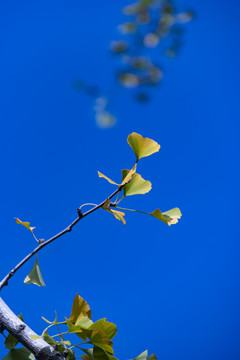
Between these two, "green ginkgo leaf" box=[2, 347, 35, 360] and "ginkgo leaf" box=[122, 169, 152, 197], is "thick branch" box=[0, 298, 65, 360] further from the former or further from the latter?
"ginkgo leaf" box=[122, 169, 152, 197]

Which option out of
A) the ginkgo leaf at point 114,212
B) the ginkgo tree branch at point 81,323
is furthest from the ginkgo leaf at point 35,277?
the ginkgo leaf at point 114,212

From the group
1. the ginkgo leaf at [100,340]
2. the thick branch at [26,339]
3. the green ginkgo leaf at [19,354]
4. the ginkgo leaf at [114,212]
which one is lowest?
the green ginkgo leaf at [19,354]

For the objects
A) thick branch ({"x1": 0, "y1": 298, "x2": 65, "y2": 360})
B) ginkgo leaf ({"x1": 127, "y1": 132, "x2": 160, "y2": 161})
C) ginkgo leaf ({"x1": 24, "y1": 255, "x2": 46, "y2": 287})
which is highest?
ginkgo leaf ({"x1": 127, "y1": 132, "x2": 160, "y2": 161})

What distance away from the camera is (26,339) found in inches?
10.8

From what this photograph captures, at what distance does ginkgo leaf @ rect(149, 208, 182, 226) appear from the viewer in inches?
11.7

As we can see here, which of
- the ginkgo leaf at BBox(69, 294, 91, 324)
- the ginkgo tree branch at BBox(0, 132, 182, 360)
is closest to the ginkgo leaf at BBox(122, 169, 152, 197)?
the ginkgo tree branch at BBox(0, 132, 182, 360)

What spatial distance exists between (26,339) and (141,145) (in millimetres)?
197

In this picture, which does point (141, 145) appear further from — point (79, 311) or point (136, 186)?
point (79, 311)

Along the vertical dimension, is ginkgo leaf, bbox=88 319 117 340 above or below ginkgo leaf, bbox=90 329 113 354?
above

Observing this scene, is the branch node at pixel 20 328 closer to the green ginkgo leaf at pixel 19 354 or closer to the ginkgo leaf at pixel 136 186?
the green ginkgo leaf at pixel 19 354

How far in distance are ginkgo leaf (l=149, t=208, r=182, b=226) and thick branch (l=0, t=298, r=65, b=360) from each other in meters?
0.14

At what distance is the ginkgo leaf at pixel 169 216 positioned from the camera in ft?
0.98

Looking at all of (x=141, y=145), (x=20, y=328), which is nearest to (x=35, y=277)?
(x=20, y=328)

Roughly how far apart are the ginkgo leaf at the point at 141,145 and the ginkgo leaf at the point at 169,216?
0.06m
